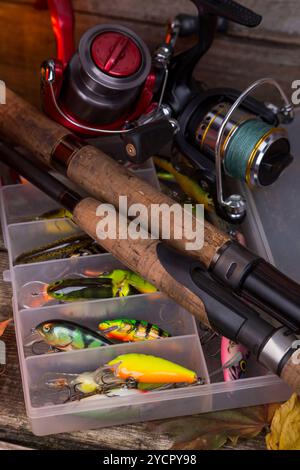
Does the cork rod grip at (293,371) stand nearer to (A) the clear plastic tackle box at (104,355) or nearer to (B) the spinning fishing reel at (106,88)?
(A) the clear plastic tackle box at (104,355)

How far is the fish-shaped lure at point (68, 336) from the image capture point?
4.85ft

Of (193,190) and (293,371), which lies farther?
(193,190)

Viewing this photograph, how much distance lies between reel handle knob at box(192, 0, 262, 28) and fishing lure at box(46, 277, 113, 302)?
56 cm

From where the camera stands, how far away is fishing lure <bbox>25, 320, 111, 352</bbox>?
1.48 meters

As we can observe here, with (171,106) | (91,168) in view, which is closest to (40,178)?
(91,168)

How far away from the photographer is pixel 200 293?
1384mm

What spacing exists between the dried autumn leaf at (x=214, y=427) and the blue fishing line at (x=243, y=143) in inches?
18.0

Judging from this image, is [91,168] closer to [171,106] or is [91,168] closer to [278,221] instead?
[171,106]

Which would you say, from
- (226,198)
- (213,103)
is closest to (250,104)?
(213,103)

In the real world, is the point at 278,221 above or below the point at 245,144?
below

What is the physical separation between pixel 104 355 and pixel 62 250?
0.25 meters

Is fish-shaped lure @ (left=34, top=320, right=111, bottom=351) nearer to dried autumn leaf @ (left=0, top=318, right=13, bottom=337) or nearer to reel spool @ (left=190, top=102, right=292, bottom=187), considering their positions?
dried autumn leaf @ (left=0, top=318, right=13, bottom=337)

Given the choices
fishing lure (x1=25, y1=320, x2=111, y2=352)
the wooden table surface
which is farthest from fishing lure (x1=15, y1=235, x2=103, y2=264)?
the wooden table surface

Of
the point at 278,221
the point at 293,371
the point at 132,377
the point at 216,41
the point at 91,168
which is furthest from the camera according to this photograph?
the point at 216,41
